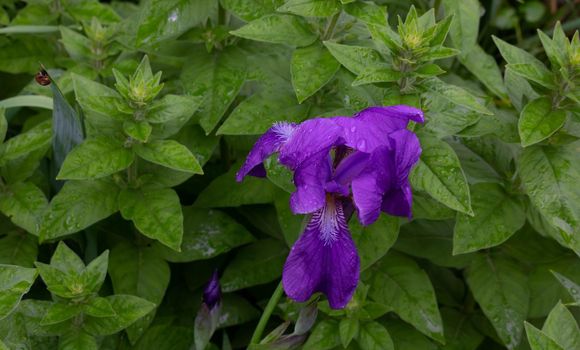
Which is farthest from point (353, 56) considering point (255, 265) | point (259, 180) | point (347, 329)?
point (255, 265)

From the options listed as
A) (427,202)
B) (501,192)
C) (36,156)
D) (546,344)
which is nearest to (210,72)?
(36,156)

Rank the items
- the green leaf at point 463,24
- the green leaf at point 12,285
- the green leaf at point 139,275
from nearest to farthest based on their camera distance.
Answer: the green leaf at point 12,285
the green leaf at point 139,275
the green leaf at point 463,24

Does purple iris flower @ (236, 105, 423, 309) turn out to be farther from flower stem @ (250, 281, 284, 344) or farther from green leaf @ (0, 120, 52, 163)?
green leaf @ (0, 120, 52, 163)

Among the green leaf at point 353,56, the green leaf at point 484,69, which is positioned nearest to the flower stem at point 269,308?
the green leaf at point 353,56

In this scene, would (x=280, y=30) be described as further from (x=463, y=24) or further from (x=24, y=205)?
(x=24, y=205)

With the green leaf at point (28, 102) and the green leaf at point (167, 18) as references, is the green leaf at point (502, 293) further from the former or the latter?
the green leaf at point (28, 102)

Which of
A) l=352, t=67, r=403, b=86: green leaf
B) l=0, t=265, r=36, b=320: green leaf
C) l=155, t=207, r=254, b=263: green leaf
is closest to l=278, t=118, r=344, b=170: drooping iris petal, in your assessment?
l=352, t=67, r=403, b=86: green leaf

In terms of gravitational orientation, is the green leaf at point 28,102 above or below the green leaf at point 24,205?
above
